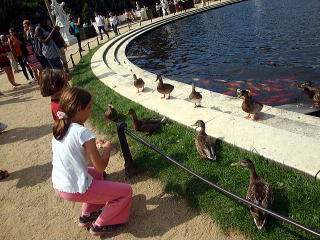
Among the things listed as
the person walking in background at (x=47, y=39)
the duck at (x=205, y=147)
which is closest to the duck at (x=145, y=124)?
the duck at (x=205, y=147)

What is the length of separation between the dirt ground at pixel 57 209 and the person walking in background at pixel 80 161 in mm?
382

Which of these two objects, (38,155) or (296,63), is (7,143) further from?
(296,63)

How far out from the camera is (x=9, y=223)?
167 inches

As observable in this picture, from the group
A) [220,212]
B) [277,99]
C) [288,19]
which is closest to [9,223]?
[220,212]

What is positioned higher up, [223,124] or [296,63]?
[223,124]

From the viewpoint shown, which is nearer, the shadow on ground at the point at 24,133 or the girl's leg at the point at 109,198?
the girl's leg at the point at 109,198

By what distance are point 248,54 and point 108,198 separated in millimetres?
11434

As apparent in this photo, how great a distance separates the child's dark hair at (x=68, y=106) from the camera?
3.10 meters

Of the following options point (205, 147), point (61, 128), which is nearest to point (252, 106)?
point (205, 147)

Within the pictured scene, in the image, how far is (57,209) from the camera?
14.3 ft

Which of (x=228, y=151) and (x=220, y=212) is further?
(x=228, y=151)

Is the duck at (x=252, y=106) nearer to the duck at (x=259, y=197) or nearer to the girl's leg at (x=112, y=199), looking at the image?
the duck at (x=259, y=197)

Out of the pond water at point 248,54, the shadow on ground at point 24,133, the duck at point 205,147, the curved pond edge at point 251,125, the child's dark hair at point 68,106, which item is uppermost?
the child's dark hair at point 68,106

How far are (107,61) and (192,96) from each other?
8.47m
